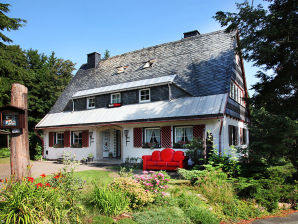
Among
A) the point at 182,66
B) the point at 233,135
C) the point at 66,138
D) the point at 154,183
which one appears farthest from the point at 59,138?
the point at 154,183

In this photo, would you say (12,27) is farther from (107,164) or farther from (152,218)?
(152,218)

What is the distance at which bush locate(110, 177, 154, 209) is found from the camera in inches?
210

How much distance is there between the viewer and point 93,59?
22.1 m

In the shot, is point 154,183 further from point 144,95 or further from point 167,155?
point 144,95

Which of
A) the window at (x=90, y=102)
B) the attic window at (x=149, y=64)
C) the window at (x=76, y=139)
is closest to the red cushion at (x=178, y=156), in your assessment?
the attic window at (x=149, y=64)

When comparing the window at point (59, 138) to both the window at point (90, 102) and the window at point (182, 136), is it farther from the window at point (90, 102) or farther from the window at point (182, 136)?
the window at point (182, 136)

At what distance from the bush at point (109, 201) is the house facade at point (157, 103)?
718 cm

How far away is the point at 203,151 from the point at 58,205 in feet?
26.4

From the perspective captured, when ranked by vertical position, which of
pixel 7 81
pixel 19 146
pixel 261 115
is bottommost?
pixel 19 146

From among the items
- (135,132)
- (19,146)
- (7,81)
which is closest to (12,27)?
(7,81)

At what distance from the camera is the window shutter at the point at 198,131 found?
12216mm

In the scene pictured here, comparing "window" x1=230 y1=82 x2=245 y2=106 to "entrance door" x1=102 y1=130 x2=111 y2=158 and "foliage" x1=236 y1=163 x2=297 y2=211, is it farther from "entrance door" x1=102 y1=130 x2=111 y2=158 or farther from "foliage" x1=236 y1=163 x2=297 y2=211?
"entrance door" x1=102 y1=130 x2=111 y2=158

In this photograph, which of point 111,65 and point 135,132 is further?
point 111,65

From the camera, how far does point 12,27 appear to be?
62.7 ft
